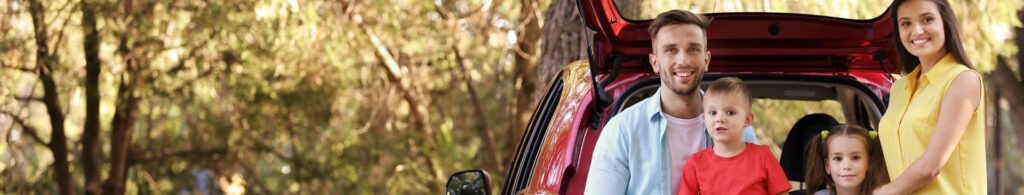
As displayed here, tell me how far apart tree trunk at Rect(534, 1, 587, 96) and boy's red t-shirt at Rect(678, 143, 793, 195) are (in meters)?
5.28

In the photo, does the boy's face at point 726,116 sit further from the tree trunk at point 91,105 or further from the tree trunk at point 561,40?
the tree trunk at point 91,105

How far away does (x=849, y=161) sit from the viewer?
3967 millimetres

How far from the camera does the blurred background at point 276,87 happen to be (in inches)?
529

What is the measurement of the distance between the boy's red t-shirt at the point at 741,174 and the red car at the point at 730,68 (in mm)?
506

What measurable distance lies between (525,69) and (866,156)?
10019 mm

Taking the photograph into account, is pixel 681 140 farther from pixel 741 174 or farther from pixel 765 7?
pixel 765 7

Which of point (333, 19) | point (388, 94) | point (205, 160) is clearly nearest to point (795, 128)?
point (333, 19)

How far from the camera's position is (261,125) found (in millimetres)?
15617

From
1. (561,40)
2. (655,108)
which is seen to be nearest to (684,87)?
(655,108)

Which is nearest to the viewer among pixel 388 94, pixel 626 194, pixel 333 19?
pixel 626 194

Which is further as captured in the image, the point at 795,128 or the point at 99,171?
the point at 99,171

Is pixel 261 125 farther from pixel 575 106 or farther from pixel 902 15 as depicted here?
pixel 902 15

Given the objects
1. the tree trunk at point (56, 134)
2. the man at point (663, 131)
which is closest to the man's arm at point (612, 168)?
the man at point (663, 131)

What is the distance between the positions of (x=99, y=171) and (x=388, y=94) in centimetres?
362
